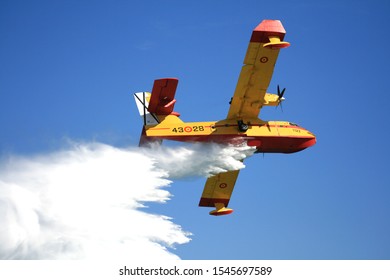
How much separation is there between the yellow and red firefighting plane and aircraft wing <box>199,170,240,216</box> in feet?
14.6

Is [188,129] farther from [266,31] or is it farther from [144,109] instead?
[266,31]

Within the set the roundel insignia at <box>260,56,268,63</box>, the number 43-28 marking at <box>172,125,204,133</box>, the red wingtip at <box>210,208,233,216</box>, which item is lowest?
the red wingtip at <box>210,208,233,216</box>

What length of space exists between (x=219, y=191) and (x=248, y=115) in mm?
7175

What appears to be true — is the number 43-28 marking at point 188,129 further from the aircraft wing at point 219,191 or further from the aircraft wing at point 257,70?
the aircraft wing at point 219,191

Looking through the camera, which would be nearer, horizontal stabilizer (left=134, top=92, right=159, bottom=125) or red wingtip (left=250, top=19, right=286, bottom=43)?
red wingtip (left=250, top=19, right=286, bottom=43)

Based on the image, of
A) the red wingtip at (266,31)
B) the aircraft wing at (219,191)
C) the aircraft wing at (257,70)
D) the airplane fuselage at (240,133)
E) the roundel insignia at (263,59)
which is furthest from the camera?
the aircraft wing at (219,191)

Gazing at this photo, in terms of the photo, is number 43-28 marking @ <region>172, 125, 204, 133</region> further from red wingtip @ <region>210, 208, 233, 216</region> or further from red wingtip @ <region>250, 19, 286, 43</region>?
red wingtip @ <region>210, 208, 233, 216</region>

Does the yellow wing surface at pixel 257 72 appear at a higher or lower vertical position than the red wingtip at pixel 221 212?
higher

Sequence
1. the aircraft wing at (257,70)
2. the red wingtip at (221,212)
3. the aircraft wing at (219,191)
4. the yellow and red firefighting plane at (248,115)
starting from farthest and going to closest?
the red wingtip at (221,212) → the aircraft wing at (219,191) → the yellow and red firefighting plane at (248,115) → the aircraft wing at (257,70)

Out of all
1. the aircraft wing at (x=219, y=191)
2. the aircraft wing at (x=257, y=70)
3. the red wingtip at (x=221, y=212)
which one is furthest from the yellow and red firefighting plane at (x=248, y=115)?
the red wingtip at (x=221, y=212)

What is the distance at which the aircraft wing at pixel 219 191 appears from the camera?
136 feet

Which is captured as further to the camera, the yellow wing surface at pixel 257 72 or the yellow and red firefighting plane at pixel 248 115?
the yellow and red firefighting plane at pixel 248 115

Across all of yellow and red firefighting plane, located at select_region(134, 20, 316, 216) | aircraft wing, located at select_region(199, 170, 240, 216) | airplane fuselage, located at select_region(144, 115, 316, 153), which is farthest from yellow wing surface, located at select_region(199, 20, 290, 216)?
aircraft wing, located at select_region(199, 170, 240, 216)

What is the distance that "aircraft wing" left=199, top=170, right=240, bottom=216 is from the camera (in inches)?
1630
